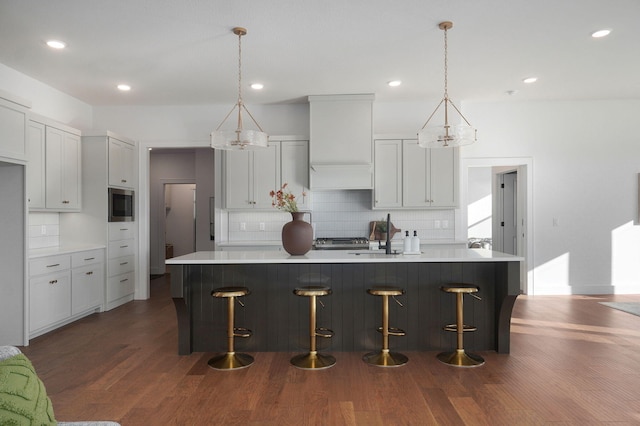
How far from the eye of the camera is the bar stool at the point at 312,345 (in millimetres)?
3588

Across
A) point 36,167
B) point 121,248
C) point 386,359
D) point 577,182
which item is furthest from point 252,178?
point 577,182

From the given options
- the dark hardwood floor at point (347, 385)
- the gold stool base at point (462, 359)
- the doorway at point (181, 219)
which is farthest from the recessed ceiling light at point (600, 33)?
the doorway at point (181, 219)

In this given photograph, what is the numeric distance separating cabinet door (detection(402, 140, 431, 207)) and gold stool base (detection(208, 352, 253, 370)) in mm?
3299

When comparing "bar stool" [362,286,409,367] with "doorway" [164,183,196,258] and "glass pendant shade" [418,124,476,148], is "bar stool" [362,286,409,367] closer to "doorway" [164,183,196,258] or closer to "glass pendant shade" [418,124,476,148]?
"glass pendant shade" [418,124,476,148]

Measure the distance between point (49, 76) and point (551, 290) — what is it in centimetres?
723

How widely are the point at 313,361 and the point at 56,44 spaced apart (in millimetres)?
3747

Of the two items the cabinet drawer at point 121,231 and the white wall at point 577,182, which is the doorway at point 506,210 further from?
the cabinet drawer at point 121,231

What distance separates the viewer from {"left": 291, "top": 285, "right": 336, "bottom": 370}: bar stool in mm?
3588

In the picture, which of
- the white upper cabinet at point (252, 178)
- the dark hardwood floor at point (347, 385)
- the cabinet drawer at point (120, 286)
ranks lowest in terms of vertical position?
the dark hardwood floor at point (347, 385)

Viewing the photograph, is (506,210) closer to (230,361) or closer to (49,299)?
(230,361)

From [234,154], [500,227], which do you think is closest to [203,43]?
[234,154]

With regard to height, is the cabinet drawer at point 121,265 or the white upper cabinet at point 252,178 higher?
the white upper cabinet at point 252,178

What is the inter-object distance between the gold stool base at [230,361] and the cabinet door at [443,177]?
11.5ft

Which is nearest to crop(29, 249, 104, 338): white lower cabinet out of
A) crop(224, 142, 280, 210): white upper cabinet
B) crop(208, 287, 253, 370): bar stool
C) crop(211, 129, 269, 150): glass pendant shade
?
crop(224, 142, 280, 210): white upper cabinet
